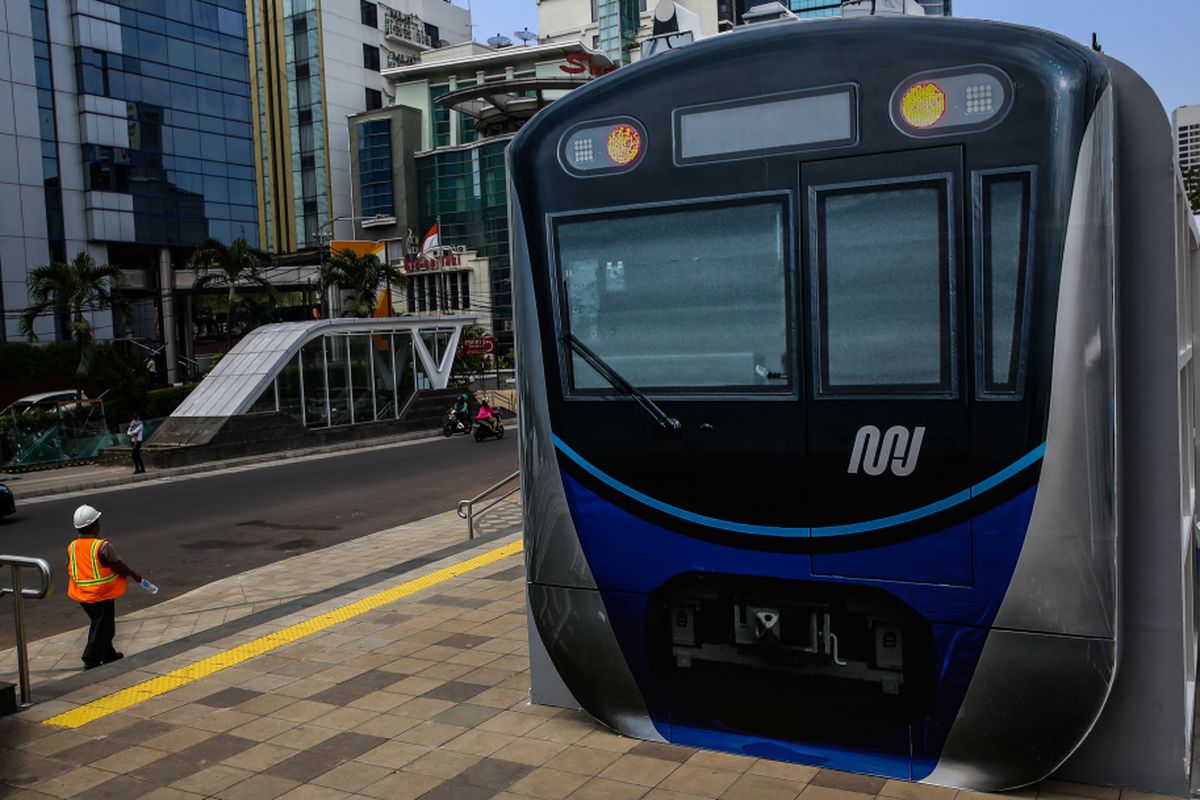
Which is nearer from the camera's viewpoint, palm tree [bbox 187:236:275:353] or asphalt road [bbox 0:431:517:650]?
asphalt road [bbox 0:431:517:650]

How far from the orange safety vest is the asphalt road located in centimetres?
175

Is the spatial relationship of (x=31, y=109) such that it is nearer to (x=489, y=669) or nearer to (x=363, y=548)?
(x=363, y=548)

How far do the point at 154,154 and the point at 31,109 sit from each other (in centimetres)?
609

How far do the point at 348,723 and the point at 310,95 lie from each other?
7976 cm

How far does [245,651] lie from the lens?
7805 mm

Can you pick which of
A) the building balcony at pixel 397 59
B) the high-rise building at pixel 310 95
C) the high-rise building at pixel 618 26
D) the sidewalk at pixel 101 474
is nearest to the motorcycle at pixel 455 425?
the sidewalk at pixel 101 474

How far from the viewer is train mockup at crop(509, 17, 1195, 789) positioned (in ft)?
13.5

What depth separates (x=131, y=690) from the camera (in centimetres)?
698

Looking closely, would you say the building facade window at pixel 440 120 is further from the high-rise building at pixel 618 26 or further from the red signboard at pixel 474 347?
the red signboard at pixel 474 347

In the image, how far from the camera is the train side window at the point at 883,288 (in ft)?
14.2

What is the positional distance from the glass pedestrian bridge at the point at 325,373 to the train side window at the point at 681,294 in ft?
73.4

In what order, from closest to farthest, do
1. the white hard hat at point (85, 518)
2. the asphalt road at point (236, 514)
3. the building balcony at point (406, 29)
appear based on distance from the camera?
the white hard hat at point (85, 518)
the asphalt road at point (236, 514)
the building balcony at point (406, 29)

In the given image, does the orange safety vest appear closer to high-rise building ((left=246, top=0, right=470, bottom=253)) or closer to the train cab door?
the train cab door

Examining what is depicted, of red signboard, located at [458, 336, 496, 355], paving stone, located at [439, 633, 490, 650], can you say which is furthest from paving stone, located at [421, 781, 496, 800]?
red signboard, located at [458, 336, 496, 355]
